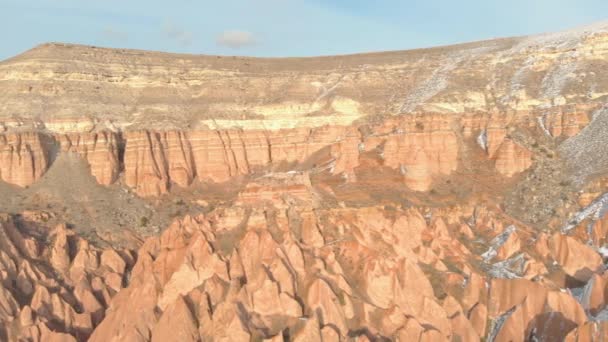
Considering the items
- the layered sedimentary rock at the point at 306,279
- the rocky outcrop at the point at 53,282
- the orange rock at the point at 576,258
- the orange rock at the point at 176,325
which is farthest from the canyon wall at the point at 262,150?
the orange rock at the point at 176,325

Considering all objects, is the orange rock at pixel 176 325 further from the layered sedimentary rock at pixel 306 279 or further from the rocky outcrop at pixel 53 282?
the rocky outcrop at pixel 53 282

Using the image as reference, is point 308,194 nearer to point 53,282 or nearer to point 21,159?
point 53,282

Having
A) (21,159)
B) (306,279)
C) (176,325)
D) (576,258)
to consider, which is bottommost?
(176,325)

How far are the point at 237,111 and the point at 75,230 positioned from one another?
18.9m

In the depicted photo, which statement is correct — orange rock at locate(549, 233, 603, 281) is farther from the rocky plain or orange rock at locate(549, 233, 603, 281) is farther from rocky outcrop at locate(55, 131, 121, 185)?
rocky outcrop at locate(55, 131, 121, 185)

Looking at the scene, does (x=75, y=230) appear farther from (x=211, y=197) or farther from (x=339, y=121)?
(x=339, y=121)

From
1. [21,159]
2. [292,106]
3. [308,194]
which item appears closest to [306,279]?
[308,194]

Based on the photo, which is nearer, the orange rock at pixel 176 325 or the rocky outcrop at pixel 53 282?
the orange rock at pixel 176 325

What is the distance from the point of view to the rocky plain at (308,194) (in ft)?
176

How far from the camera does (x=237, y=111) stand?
8194cm

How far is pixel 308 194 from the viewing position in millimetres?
61281

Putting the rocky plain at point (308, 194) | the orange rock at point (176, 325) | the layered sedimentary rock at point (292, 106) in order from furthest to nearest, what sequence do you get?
the layered sedimentary rock at point (292, 106) → the rocky plain at point (308, 194) → the orange rock at point (176, 325)

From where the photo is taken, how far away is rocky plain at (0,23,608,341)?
53531mm

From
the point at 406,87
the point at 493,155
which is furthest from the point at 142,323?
the point at 406,87
